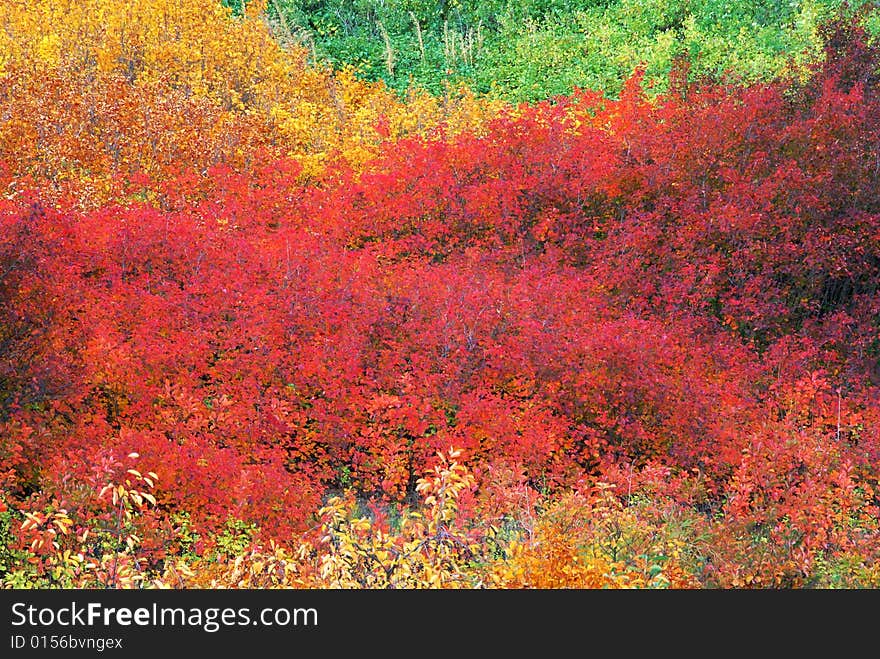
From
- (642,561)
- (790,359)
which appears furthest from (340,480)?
(790,359)

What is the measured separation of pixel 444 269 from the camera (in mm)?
14180

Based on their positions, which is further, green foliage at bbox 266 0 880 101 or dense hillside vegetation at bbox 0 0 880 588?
green foliage at bbox 266 0 880 101

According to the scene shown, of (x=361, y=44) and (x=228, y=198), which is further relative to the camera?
(x=361, y=44)

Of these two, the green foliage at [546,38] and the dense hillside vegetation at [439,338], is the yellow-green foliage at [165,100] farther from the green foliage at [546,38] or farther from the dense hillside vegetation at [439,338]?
the green foliage at [546,38]

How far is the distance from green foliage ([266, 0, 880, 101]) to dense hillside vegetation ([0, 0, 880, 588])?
6525 millimetres

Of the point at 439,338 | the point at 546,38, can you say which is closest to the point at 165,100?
the point at 439,338

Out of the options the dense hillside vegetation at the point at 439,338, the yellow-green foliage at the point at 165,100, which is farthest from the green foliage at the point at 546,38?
the dense hillside vegetation at the point at 439,338

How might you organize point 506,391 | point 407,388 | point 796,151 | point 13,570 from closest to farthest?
Result: point 13,570 → point 407,388 → point 506,391 → point 796,151

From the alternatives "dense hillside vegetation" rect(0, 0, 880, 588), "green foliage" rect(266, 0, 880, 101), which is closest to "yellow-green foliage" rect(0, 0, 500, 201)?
"dense hillside vegetation" rect(0, 0, 880, 588)

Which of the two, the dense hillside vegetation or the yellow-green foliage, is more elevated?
the yellow-green foliage

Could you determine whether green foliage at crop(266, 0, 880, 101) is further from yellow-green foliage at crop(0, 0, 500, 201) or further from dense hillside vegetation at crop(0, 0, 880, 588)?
dense hillside vegetation at crop(0, 0, 880, 588)

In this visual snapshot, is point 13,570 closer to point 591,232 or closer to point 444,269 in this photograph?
point 444,269

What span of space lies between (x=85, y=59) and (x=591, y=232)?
1303 cm

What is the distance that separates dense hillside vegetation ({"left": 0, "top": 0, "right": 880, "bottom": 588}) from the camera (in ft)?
26.1
